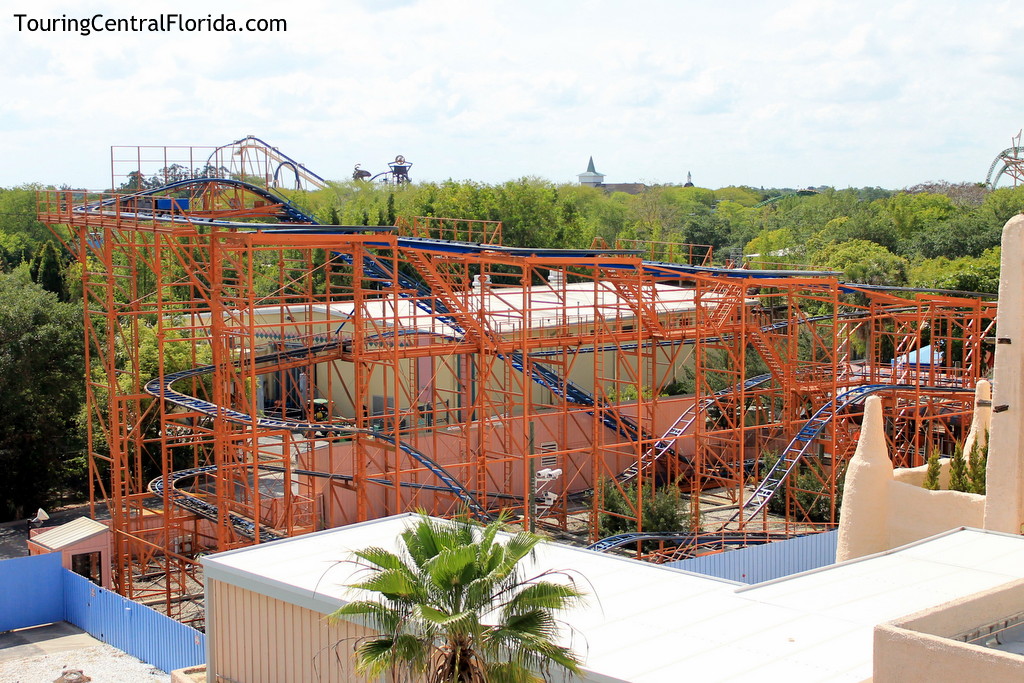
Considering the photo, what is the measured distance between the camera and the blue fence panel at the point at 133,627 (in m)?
16.4

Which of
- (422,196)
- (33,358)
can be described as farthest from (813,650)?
(422,196)

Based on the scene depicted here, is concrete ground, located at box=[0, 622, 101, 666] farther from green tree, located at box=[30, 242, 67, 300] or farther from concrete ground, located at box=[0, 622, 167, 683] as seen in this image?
green tree, located at box=[30, 242, 67, 300]

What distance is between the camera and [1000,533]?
15070 millimetres

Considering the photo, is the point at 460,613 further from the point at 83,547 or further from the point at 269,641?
the point at 83,547

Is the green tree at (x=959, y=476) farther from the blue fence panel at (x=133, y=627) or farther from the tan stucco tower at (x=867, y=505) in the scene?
the blue fence panel at (x=133, y=627)

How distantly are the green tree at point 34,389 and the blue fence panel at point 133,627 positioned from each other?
26.5ft

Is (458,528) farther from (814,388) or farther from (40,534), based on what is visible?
(814,388)

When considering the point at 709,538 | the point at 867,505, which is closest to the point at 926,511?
the point at 867,505

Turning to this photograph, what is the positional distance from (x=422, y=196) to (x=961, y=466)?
4772cm

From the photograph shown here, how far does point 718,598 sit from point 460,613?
406 cm

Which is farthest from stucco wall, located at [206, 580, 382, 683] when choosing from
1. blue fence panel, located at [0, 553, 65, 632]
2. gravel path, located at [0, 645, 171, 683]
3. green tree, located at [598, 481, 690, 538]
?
green tree, located at [598, 481, 690, 538]

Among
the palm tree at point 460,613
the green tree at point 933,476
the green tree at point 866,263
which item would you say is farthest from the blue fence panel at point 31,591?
the green tree at point 866,263

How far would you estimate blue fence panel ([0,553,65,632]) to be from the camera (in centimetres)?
1942

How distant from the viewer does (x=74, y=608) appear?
64.5 ft
